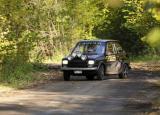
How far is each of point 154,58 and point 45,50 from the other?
13075mm

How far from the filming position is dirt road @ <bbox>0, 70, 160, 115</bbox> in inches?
509

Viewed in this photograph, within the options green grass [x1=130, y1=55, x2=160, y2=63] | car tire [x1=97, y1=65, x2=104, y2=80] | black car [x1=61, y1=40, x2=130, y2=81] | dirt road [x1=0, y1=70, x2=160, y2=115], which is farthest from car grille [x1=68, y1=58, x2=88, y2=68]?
green grass [x1=130, y1=55, x2=160, y2=63]

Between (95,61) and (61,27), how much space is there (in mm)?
16480

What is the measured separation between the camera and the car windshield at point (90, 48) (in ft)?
76.1

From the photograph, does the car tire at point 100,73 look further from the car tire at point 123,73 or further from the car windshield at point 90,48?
the car tire at point 123,73

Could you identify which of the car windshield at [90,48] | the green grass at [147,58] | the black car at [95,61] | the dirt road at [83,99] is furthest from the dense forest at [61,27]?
the green grass at [147,58]

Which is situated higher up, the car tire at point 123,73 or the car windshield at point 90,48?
the car windshield at point 90,48

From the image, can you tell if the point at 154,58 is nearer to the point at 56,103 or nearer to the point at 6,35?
the point at 6,35

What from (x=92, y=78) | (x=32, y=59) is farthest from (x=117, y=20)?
(x=92, y=78)

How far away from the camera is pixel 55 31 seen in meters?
37.8

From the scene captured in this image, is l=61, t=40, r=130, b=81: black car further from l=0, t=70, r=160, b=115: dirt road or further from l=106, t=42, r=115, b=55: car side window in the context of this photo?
A: l=0, t=70, r=160, b=115: dirt road

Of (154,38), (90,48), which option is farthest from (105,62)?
(154,38)

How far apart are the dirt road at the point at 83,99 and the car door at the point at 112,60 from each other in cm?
188

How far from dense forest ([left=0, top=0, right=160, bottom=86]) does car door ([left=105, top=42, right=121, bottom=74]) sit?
1.46 meters
